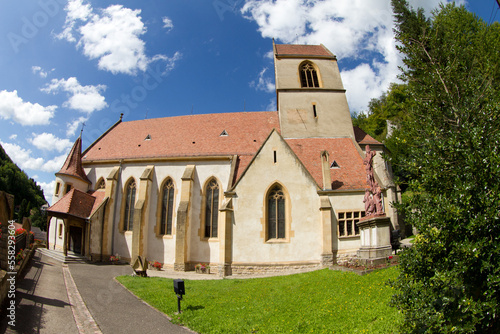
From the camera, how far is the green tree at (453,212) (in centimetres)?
442

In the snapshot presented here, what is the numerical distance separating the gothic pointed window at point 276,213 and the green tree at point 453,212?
40.6 ft

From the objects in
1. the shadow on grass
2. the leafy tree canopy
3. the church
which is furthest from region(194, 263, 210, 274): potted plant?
the leafy tree canopy

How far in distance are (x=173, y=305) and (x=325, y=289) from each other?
17.9 feet

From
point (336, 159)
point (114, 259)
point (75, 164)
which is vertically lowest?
point (114, 259)

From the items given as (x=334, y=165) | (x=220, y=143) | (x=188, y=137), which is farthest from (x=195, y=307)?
(x=188, y=137)

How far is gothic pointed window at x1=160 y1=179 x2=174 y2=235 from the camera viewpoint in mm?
21156

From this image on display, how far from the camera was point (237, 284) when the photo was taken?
45.5 ft

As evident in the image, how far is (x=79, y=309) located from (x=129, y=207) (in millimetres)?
13938

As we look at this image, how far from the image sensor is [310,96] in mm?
24531

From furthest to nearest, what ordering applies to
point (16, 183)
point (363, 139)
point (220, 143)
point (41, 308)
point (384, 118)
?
point (16, 183), point (384, 118), point (363, 139), point (220, 143), point (41, 308)

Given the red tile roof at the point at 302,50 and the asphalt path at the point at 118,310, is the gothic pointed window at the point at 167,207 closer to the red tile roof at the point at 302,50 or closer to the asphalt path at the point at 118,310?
the asphalt path at the point at 118,310

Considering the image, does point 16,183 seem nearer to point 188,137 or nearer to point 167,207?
point 188,137

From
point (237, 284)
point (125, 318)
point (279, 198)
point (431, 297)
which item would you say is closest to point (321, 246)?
point (279, 198)

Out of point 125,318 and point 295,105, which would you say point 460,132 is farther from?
point 295,105
